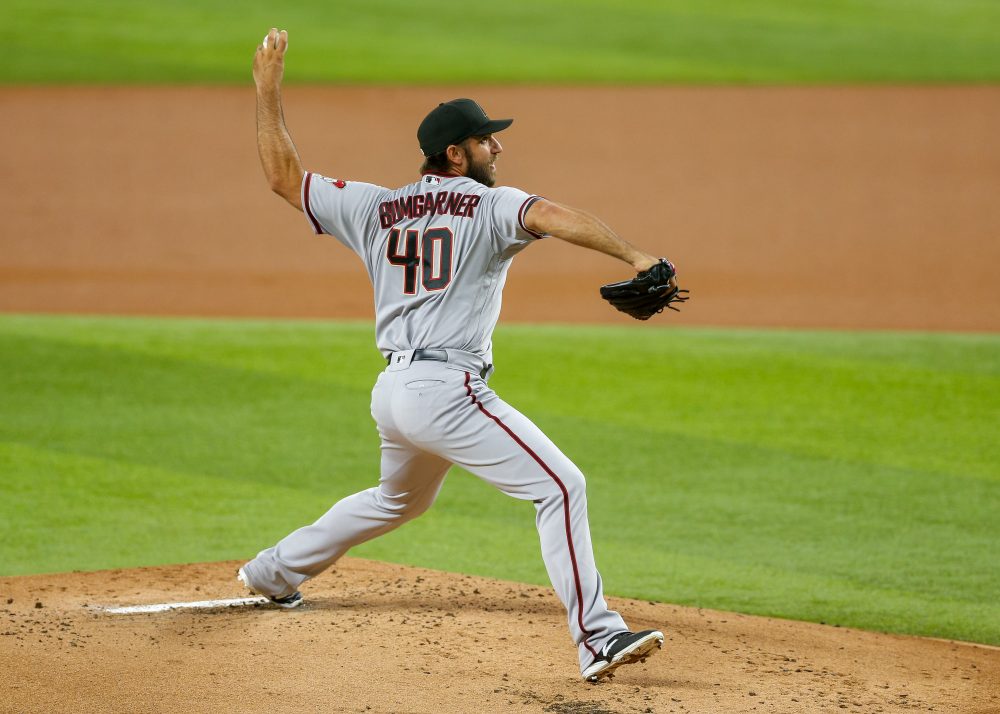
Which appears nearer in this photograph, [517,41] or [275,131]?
[275,131]

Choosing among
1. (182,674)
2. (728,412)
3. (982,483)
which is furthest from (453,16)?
(182,674)

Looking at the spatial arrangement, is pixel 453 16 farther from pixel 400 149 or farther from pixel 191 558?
pixel 191 558

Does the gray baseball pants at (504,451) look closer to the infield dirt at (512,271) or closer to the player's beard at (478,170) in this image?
the infield dirt at (512,271)

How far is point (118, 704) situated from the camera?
3.94 meters

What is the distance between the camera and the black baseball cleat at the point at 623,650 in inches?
159

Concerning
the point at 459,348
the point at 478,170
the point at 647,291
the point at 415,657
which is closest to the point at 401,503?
the point at 415,657

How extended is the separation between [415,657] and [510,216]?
4.77 ft

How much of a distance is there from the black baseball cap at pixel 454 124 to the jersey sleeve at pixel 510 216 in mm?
290

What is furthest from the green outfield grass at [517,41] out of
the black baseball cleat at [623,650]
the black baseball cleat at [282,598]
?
the black baseball cleat at [623,650]

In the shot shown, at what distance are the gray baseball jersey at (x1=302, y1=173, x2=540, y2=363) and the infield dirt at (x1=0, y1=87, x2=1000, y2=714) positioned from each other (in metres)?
1.06

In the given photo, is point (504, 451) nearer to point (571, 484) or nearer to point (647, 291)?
point (571, 484)

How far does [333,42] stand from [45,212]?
305 inches

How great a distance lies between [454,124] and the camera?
4.45 metres

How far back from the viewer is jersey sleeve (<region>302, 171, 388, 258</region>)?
4.55 meters
